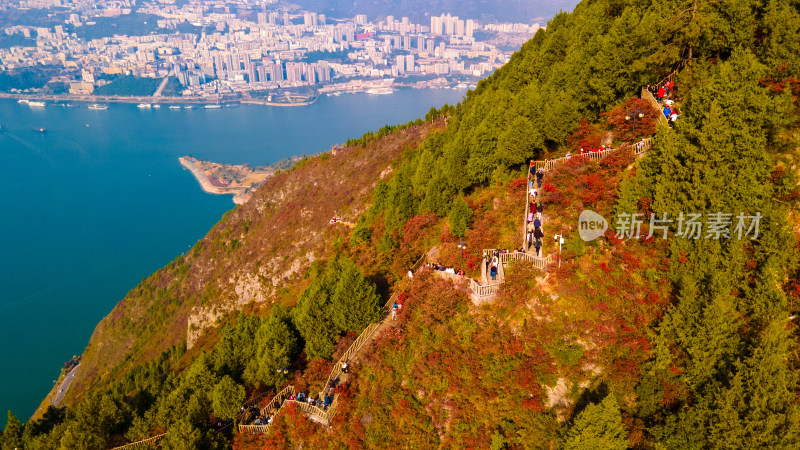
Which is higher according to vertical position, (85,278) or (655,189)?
(655,189)

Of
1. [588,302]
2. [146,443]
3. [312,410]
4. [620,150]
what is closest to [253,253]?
[146,443]

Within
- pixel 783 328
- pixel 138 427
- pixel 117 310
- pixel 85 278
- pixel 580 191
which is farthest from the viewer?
pixel 85 278

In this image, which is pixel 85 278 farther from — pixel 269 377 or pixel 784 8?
pixel 784 8

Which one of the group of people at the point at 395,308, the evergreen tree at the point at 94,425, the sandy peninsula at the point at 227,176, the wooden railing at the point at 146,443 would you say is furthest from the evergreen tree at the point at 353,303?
the sandy peninsula at the point at 227,176

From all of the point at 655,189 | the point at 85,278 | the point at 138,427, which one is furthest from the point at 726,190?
the point at 85,278

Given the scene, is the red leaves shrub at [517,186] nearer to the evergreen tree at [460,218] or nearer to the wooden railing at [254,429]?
the evergreen tree at [460,218]

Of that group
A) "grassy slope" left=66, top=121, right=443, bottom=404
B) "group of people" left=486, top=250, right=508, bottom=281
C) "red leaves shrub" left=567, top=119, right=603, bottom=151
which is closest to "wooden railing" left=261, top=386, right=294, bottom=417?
"group of people" left=486, top=250, right=508, bottom=281

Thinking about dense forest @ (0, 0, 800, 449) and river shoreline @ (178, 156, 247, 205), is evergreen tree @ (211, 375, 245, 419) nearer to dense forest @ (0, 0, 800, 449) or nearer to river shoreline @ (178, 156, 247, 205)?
dense forest @ (0, 0, 800, 449)

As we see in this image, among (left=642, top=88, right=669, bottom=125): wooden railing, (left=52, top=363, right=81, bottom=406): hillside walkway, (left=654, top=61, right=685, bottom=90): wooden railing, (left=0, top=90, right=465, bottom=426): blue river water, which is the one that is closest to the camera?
(left=642, top=88, right=669, bottom=125): wooden railing
